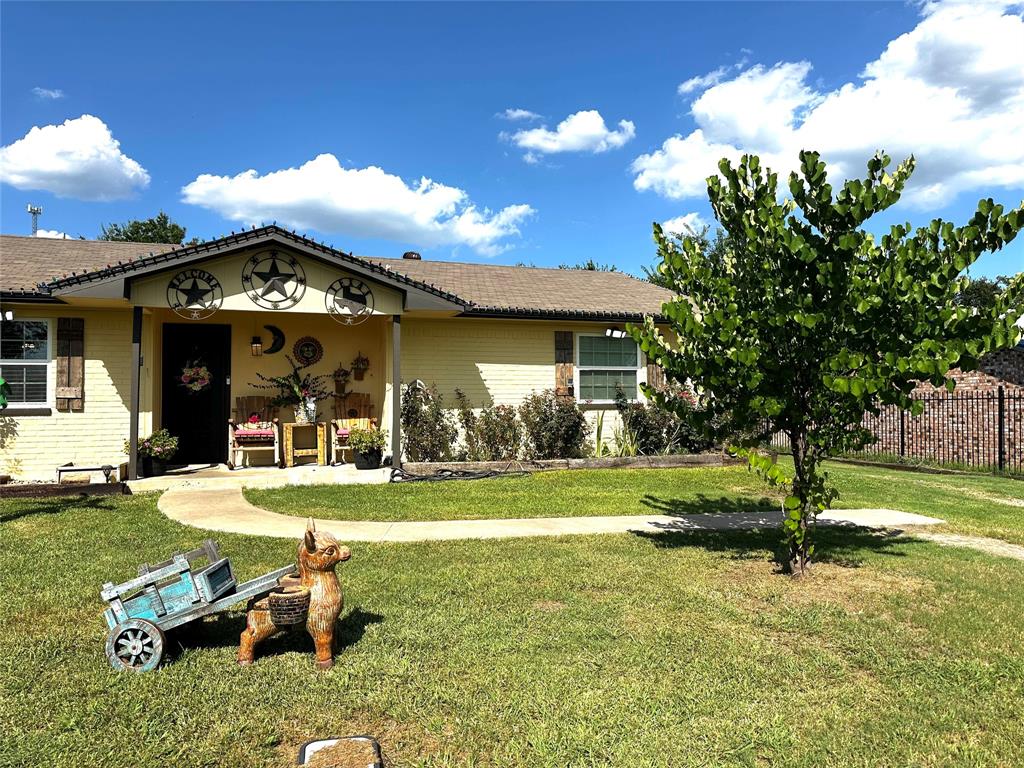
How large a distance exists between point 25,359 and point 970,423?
18461 mm

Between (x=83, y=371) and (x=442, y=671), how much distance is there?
382 inches

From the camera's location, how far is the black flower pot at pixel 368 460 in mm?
11305

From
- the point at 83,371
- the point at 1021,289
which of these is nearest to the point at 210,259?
the point at 83,371

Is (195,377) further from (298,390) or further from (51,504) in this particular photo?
(51,504)

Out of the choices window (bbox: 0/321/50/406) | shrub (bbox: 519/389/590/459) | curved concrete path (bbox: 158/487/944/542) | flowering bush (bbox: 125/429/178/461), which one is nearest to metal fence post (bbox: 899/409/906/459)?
curved concrete path (bbox: 158/487/944/542)

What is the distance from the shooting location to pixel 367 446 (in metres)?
11.2

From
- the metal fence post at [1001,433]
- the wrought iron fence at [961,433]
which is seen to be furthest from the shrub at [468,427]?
the metal fence post at [1001,433]

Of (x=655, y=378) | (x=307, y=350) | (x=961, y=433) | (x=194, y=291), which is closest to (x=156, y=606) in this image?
(x=194, y=291)

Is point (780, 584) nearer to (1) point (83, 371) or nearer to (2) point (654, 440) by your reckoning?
(2) point (654, 440)

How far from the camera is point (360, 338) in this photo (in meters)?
12.9

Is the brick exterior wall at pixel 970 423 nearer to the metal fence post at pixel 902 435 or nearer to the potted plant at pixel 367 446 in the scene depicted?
the metal fence post at pixel 902 435

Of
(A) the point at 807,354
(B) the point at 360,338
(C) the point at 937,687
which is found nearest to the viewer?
(C) the point at 937,687

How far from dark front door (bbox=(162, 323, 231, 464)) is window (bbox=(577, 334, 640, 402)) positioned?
22.1 feet

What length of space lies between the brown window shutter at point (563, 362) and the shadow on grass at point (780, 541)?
557cm
